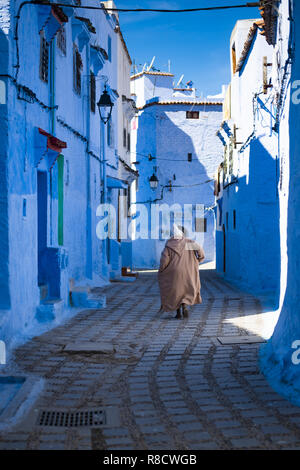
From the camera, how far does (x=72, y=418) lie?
459cm

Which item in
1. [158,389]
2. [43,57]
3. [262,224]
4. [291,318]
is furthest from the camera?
[262,224]

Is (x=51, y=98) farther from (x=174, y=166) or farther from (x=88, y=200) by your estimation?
(x=174, y=166)

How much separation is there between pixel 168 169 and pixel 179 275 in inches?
836

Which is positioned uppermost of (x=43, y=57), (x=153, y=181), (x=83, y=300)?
(x=43, y=57)

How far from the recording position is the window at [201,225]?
3075 centimetres

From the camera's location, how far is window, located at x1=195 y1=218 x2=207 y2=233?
30.8 meters

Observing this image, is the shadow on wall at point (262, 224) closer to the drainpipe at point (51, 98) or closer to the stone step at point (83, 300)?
the stone step at point (83, 300)

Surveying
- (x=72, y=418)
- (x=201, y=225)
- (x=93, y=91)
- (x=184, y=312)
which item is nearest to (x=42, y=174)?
(x=184, y=312)

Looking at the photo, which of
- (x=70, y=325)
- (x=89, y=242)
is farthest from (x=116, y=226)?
(x=70, y=325)

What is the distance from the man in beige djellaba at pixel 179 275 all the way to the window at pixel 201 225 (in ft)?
66.1

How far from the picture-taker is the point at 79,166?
13.0 m

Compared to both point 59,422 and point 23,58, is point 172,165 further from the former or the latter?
point 59,422

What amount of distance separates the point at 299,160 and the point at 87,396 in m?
3.01

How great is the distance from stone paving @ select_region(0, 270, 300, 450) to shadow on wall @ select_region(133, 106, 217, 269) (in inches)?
841
